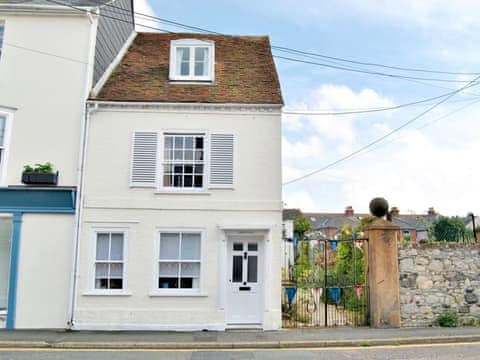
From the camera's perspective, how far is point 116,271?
1246cm

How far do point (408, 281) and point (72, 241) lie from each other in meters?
9.93

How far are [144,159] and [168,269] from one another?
11.0 feet

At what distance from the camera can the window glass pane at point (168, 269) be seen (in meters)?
12.5

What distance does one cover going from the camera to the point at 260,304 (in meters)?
12.4

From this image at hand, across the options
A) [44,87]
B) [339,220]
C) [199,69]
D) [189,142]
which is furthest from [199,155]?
[339,220]

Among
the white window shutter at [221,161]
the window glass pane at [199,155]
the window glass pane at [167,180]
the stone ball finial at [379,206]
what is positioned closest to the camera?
the white window shutter at [221,161]

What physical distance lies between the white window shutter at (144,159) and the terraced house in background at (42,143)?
5.23 ft

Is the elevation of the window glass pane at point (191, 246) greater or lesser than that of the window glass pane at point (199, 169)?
lesser

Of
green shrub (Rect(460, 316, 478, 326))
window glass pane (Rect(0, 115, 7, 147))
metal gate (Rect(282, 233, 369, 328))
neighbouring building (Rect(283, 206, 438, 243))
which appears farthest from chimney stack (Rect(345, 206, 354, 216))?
window glass pane (Rect(0, 115, 7, 147))

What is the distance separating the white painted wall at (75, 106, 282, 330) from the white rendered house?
0.03 metres

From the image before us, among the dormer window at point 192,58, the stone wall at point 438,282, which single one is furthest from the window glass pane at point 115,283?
the stone wall at point 438,282

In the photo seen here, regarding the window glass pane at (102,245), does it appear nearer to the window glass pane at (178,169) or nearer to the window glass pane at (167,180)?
the window glass pane at (167,180)

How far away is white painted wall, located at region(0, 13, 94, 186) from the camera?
41.7 ft

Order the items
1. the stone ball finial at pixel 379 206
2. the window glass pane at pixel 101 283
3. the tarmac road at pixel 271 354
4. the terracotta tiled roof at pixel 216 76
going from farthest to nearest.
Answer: the terracotta tiled roof at pixel 216 76, the stone ball finial at pixel 379 206, the window glass pane at pixel 101 283, the tarmac road at pixel 271 354
